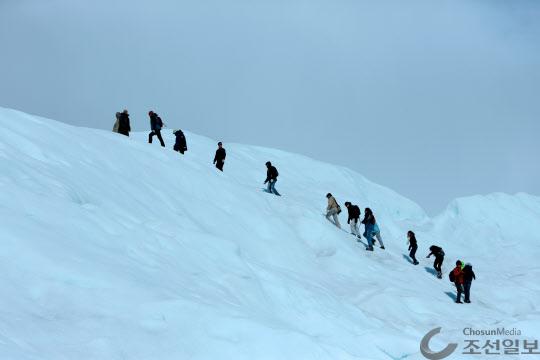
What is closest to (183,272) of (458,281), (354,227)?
(458,281)

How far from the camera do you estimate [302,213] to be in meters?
23.0

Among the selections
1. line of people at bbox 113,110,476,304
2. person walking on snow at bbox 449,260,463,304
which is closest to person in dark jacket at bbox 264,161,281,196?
line of people at bbox 113,110,476,304

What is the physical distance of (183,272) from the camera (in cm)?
1153

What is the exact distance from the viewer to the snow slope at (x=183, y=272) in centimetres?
822

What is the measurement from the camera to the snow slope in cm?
822

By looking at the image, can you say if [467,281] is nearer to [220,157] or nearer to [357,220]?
[357,220]

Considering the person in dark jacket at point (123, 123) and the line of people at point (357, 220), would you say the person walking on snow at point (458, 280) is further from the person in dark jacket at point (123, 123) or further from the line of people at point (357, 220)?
the person in dark jacket at point (123, 123)

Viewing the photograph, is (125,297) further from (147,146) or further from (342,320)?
(147,146)

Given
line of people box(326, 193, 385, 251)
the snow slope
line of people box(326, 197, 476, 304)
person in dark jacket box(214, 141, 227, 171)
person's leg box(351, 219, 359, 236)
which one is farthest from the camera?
person in dark jacket box(214, 141, 227, 171)

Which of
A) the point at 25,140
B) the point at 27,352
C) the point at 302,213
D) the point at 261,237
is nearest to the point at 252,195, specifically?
the point at 302,213

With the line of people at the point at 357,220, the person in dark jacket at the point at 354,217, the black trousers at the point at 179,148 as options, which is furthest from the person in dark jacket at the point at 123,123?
the person in dark jacket at the point at 354,217

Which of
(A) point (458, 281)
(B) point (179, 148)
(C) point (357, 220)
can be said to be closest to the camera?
(A) point (458, 281)

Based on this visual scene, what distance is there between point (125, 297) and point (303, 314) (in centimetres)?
529

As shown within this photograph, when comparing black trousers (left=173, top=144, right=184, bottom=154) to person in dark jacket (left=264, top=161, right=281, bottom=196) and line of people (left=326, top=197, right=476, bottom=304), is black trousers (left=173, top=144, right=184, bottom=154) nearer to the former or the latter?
person in dark jacket (left=264, top=161, right=281, bottom=196)
